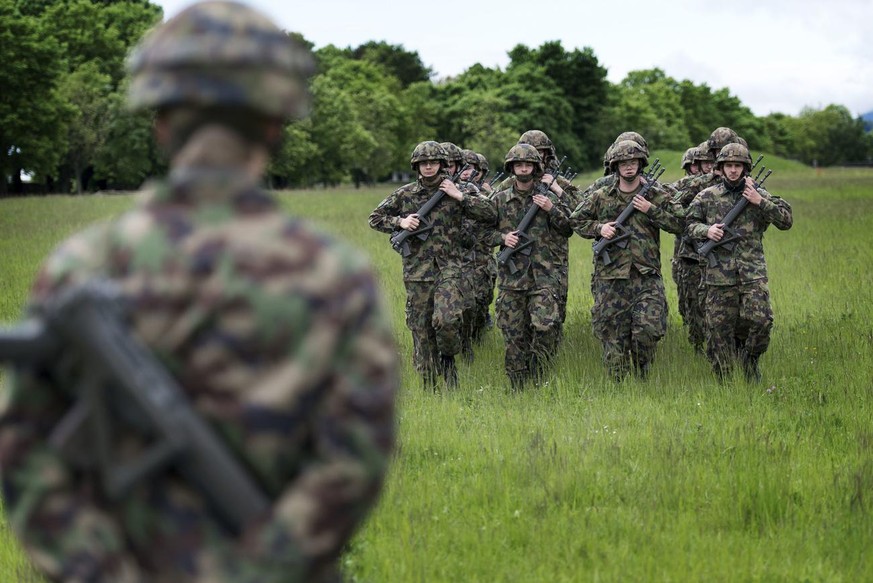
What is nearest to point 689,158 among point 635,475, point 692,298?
point 692,298

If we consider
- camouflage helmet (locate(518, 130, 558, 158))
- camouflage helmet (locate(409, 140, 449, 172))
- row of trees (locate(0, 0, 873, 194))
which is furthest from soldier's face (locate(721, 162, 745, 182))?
row of trees (locate(0, 0, 873, 194))

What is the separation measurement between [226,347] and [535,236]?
29.0 feet

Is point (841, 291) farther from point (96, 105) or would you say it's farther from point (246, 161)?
point (96, 105)

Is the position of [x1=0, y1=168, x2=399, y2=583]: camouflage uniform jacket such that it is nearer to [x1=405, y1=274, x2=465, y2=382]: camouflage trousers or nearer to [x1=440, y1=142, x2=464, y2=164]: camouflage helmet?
[x1=405, y1=274, x2=465, y2=382]: camouflage trousers

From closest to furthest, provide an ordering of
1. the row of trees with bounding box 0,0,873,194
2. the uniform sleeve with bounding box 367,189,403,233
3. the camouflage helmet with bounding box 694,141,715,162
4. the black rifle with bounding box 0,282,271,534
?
the black rifle with bounding box 0,282,271,534
the uniform sleeve with bounding box 367,189,403,233
the camouflage helmet with bounding box 694,141,715,162
the row of trees with bounding box 0,0,873,194

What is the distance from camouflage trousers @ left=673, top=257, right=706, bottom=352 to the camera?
1246 cm

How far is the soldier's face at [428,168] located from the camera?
11.1 meters

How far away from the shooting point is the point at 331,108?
78.6 metres

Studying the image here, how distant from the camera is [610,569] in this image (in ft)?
18.2

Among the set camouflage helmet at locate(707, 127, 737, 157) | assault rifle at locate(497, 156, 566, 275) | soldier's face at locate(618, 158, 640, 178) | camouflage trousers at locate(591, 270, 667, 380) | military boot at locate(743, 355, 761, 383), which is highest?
camouflage helmet at locate(707, 127, 737, 157)

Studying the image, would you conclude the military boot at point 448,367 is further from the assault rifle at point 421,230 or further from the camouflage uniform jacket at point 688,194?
the camouflage uniform jacket at point 688,194

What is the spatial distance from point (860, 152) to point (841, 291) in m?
149

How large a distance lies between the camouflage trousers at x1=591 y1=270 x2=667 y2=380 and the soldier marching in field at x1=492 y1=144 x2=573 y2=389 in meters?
0.46

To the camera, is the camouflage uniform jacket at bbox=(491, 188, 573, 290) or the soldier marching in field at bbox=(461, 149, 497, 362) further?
the soldier marching in field at bbox=(461, 149, 497, 362)
